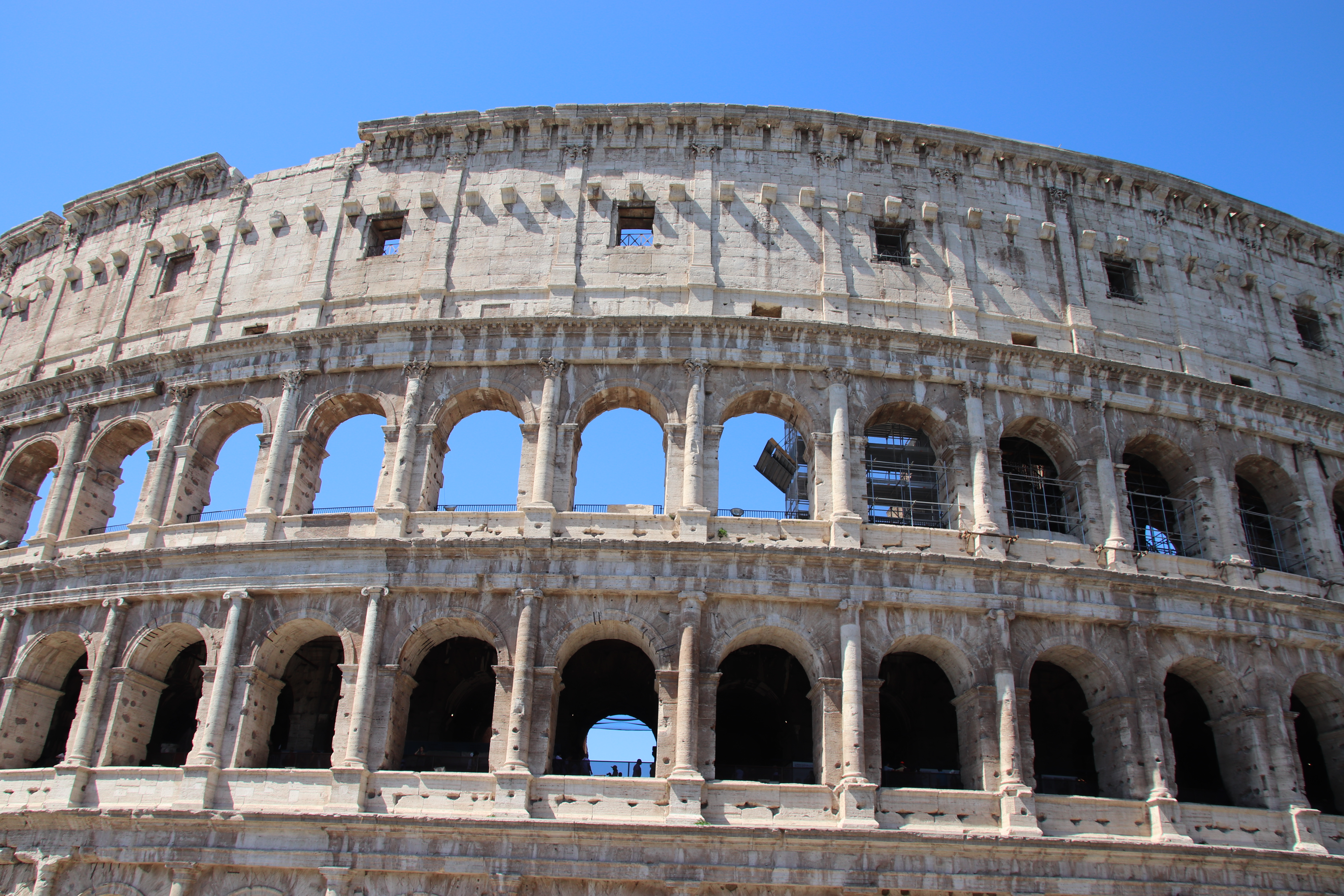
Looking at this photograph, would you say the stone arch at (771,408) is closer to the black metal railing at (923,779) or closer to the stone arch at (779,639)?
the stone arch at (779,639)

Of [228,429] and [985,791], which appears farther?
[228,429]

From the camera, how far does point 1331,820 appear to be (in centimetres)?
1766

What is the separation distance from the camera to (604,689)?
21.2m

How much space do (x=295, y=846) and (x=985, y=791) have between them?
35.5ft

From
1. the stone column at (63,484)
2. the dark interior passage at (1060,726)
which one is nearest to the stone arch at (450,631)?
the stone column at (63,484)

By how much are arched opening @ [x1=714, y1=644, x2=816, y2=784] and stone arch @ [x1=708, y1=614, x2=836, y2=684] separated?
135 cm

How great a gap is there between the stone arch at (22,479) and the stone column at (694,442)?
1352cm

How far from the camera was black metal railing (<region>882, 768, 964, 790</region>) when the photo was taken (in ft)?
58.5

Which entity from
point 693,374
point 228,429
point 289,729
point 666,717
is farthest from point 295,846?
point 693,374

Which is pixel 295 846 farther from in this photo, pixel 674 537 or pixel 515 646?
pixel 674 537

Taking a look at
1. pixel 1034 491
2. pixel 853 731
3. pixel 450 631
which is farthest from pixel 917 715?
pixel 450 631

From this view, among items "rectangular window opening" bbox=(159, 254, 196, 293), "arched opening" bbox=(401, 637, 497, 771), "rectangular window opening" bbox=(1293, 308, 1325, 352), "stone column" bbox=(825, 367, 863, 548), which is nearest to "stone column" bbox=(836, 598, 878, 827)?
"stone column" bbox=(825, 367, 863, 548)

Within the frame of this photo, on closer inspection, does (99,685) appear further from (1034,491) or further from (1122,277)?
(1122,277)

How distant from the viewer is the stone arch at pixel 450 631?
17609 millimetres
